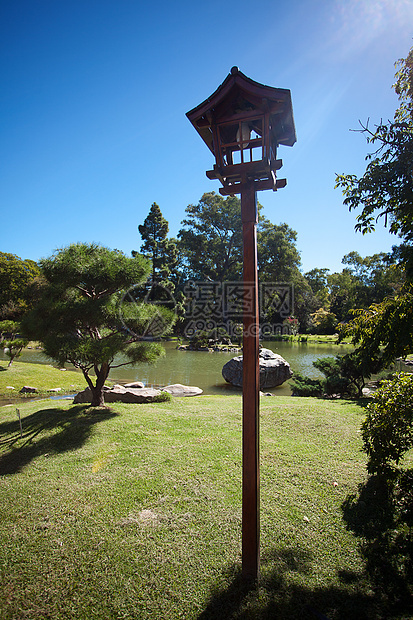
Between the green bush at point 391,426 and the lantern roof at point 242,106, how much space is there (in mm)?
2340

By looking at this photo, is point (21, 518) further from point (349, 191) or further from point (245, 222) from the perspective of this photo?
point (349, 191)

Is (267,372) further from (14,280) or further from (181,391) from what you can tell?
(14,280)

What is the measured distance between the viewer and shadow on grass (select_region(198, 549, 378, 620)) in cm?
193

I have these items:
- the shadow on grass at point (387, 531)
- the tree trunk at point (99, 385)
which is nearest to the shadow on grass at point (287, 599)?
the shadow on grass at point (387, 531)

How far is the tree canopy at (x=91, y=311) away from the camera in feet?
17.7

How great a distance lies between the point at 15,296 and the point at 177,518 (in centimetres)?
3111

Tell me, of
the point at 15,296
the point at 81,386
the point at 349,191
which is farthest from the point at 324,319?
the point at 349,191

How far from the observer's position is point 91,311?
5.57 metres

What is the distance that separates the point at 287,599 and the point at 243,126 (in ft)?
11.2

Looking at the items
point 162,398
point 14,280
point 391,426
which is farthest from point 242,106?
point 14,280

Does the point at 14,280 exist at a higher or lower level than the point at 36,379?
higher

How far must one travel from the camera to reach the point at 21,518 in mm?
2977

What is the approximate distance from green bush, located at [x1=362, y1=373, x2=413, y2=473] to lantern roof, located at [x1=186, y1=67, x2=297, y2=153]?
234 centimetres

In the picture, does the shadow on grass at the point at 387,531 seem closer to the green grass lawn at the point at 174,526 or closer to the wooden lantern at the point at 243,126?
the green grass lawn at the point at 174,526
